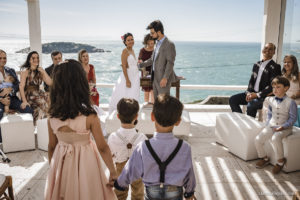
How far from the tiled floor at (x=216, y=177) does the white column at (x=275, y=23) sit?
2935 millimetres

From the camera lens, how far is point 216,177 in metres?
2.94

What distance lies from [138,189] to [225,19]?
220 ft

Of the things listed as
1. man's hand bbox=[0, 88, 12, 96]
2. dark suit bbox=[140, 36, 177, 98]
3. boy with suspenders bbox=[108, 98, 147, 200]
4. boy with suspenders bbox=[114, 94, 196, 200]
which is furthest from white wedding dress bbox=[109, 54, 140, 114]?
boy with suspenders bbox=[114, 94, 196, 200]

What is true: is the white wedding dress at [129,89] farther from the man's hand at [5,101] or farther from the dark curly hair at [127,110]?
the dark curly hair at [127,110]

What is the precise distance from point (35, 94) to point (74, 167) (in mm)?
3000

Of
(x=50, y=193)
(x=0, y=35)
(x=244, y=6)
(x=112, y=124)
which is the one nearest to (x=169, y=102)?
(x=50, y=193)

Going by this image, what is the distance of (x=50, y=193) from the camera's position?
5.45 feet

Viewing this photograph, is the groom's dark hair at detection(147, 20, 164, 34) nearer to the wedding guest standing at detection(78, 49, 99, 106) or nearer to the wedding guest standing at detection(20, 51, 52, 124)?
the wedding guest standing at detection(78, 49, 99, 106)

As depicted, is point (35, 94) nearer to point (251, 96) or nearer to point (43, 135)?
point (43, 135)

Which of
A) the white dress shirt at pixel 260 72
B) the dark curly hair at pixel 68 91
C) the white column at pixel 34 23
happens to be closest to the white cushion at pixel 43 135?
the dark curly hair at pixel 68 91

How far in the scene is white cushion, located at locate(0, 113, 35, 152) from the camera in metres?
3.55

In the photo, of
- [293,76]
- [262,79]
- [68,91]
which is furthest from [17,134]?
[293,76]

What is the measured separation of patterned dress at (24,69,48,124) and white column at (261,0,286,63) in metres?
4.28

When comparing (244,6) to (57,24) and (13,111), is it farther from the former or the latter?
(13,111)
